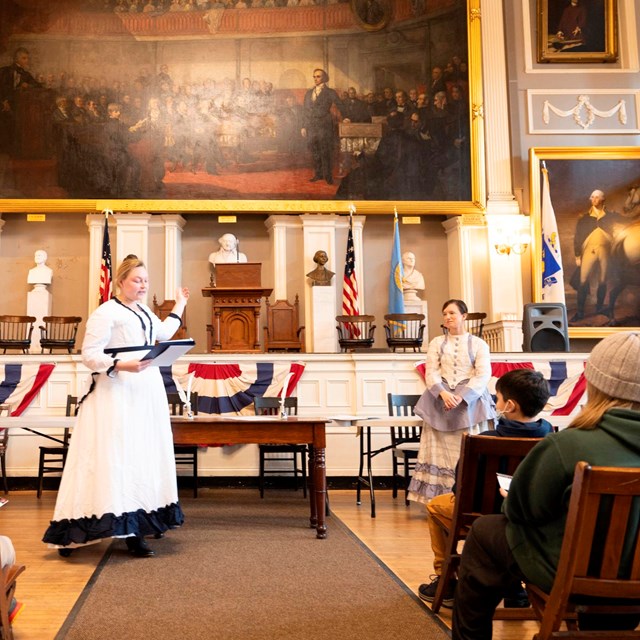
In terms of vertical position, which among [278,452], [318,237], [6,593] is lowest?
[278,452]

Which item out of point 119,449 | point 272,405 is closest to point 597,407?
point 119,449

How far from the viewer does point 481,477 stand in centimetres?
303

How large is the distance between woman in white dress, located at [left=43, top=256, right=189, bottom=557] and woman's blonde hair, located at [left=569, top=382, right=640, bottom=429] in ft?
8.83

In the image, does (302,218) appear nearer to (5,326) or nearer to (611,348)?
(5,326)

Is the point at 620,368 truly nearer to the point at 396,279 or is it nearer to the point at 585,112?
the point at 396,279

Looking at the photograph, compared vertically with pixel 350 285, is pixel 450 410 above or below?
below

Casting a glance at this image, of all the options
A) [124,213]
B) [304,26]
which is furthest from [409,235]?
[124,213]

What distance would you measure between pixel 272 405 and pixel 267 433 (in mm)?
2191

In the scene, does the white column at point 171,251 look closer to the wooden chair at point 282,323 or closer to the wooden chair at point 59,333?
the wooden chair at point 282,323

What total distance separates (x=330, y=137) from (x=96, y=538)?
29.2 feet

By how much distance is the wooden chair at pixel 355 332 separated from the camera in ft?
33.4

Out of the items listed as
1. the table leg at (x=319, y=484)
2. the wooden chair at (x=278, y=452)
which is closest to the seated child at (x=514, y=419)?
the table leg at (x=319, y=484)

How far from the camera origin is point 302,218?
469 inches

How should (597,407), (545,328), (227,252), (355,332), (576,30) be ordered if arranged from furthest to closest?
(576,30) → (227,252) → (355,332) → (545,328) → (597,407)
